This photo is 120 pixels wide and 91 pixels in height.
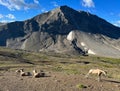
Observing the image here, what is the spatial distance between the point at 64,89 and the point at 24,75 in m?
14.2

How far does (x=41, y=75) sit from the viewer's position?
46938 mm

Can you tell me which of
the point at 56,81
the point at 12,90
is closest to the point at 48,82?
the point at 56,81

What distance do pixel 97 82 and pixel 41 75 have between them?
9.32 metres

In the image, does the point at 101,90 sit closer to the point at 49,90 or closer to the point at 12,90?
the point at 49,90

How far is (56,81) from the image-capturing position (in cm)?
4156

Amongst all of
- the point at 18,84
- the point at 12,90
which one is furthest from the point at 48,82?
the point at 12,90

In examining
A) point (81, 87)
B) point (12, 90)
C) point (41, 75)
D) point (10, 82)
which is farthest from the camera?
point (41, 75)

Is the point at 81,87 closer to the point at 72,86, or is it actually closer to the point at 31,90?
the point at 72,86

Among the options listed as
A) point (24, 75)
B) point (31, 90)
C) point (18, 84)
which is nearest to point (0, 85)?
point (18, 84)

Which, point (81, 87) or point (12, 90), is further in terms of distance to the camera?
point (81, 87)

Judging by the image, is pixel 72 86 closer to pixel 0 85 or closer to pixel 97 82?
pixel 97 82

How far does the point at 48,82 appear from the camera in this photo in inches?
1599

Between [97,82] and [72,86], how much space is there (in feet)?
17.2

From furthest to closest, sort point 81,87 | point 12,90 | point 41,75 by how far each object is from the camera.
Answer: point 41,75
point 81,87
point 12,90
